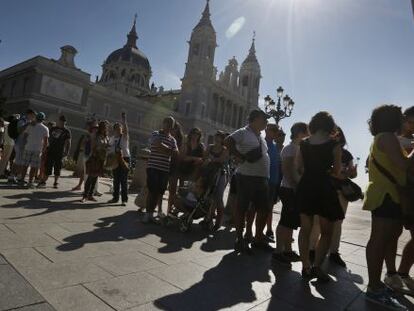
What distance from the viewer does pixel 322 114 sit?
3.64 m

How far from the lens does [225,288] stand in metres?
2.96

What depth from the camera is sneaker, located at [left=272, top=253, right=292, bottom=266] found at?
399 centimetres

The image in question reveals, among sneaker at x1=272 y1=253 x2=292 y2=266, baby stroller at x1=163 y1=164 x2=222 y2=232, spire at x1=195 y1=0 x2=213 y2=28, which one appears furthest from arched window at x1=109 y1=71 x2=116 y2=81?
sneaker at x1=272 y1=253 x2=292 y2=266

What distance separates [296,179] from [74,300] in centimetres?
275

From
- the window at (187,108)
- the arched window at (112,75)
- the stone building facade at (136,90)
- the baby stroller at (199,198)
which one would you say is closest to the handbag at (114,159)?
the baby stroller at (199,198)

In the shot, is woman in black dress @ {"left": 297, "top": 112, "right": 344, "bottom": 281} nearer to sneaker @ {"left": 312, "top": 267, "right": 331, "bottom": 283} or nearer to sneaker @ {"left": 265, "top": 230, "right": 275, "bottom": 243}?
sneaker @ {"left": 312, "top": 267, "right": 331, "bottom": 283}

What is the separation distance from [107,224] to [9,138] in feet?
16.0

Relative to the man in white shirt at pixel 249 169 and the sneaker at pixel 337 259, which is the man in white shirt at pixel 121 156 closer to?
the man in white shirt at pixel 249 169

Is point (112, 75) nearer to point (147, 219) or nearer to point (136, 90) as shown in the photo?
→ point (136, 90)

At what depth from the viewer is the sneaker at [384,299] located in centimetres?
295

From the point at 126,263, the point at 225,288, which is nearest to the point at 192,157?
the point at 126,263

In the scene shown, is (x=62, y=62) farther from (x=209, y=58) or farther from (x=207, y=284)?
(x=207, y=284)

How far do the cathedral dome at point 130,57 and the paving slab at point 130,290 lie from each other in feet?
247

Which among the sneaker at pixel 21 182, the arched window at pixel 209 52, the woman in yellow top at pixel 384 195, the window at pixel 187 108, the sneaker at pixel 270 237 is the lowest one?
the sneaker at pixel 270 237
